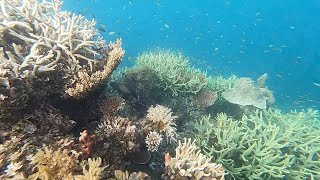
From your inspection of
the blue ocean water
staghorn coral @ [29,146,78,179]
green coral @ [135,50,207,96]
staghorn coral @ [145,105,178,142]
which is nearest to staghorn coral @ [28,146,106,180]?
staghorn coral @ [29,146,78,179]

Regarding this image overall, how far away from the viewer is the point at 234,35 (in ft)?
164

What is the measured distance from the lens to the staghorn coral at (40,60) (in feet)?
11.2

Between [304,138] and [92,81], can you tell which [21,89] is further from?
[304,138]

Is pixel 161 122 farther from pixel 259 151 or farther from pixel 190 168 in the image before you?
pixel 259 151

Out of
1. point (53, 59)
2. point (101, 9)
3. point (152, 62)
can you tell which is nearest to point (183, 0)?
point (101, 9)

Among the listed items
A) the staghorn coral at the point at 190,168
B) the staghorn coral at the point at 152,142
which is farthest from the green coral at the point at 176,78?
the staghorn coral at the point at 190,168

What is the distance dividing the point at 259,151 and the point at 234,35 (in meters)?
48.1

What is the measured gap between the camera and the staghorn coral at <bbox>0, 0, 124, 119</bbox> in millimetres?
3410

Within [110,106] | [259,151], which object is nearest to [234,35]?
[259,151]

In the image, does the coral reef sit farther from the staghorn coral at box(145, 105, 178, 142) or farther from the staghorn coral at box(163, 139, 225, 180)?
the staghorn coral at box(163, 139, 225, 180)

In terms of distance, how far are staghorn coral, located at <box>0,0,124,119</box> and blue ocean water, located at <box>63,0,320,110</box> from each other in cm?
2237

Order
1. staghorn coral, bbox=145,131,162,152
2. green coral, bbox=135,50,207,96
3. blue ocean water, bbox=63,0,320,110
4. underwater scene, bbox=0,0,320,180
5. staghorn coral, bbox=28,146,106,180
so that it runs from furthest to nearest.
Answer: blue ocean water, bbox=63,0,320,110 < green coral, bbox=135,50,207,96 < staghorn coral, bbox=145,131,162,152 < underwater scene, bbox=0,0,320,180 < staghorn coral, bbox=28,146,106,180

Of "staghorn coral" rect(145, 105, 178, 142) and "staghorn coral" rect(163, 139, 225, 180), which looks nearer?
"staghorn coral" rect(163, 139, 225, 180)

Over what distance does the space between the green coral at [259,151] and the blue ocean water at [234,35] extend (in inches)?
767
